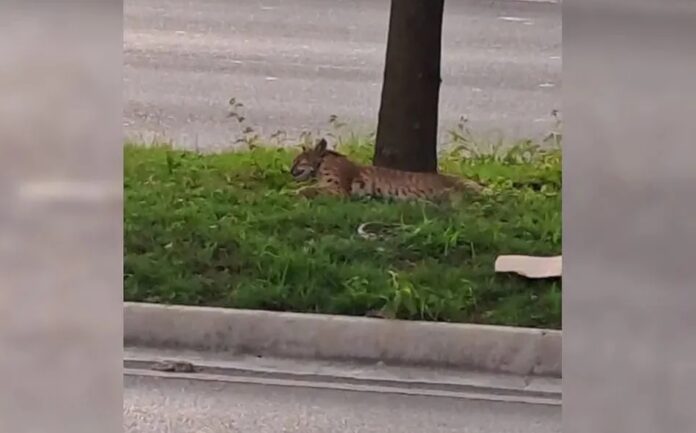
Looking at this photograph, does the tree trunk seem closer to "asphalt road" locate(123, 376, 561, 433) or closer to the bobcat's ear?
the bobcat's ear

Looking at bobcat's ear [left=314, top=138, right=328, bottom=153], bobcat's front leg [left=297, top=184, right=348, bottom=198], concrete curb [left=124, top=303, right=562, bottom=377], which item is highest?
bobcat's ear [left=314, top=138, right=328, bottom=153]

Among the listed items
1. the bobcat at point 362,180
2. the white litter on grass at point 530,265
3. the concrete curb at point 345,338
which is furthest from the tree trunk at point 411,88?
the concrete curb at point 345,338

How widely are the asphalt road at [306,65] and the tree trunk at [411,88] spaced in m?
0.08

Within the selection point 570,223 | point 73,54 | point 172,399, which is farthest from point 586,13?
point 172,399

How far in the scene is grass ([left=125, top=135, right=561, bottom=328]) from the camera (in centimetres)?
335

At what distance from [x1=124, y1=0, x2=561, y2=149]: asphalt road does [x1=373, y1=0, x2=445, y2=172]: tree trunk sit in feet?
0.27

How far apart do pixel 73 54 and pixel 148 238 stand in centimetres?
155

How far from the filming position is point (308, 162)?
3832 millimetres

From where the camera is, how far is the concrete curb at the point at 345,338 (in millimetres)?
3074

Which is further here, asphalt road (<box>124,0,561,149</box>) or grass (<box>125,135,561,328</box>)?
asphalt road (<box>124,0,561,149</box>)

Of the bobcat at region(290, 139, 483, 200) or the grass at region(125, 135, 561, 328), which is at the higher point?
the bobcat at region(290, 139, 483, 200)

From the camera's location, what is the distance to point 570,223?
2.10 meters

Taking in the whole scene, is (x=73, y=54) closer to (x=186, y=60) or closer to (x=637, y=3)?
(x=637, y=3)

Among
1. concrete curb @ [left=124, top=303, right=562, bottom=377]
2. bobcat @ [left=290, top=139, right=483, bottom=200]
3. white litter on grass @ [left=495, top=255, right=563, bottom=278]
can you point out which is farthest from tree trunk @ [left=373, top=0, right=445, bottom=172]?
concrete curb @ [left=124, top=303, right=562, bottom=377]
